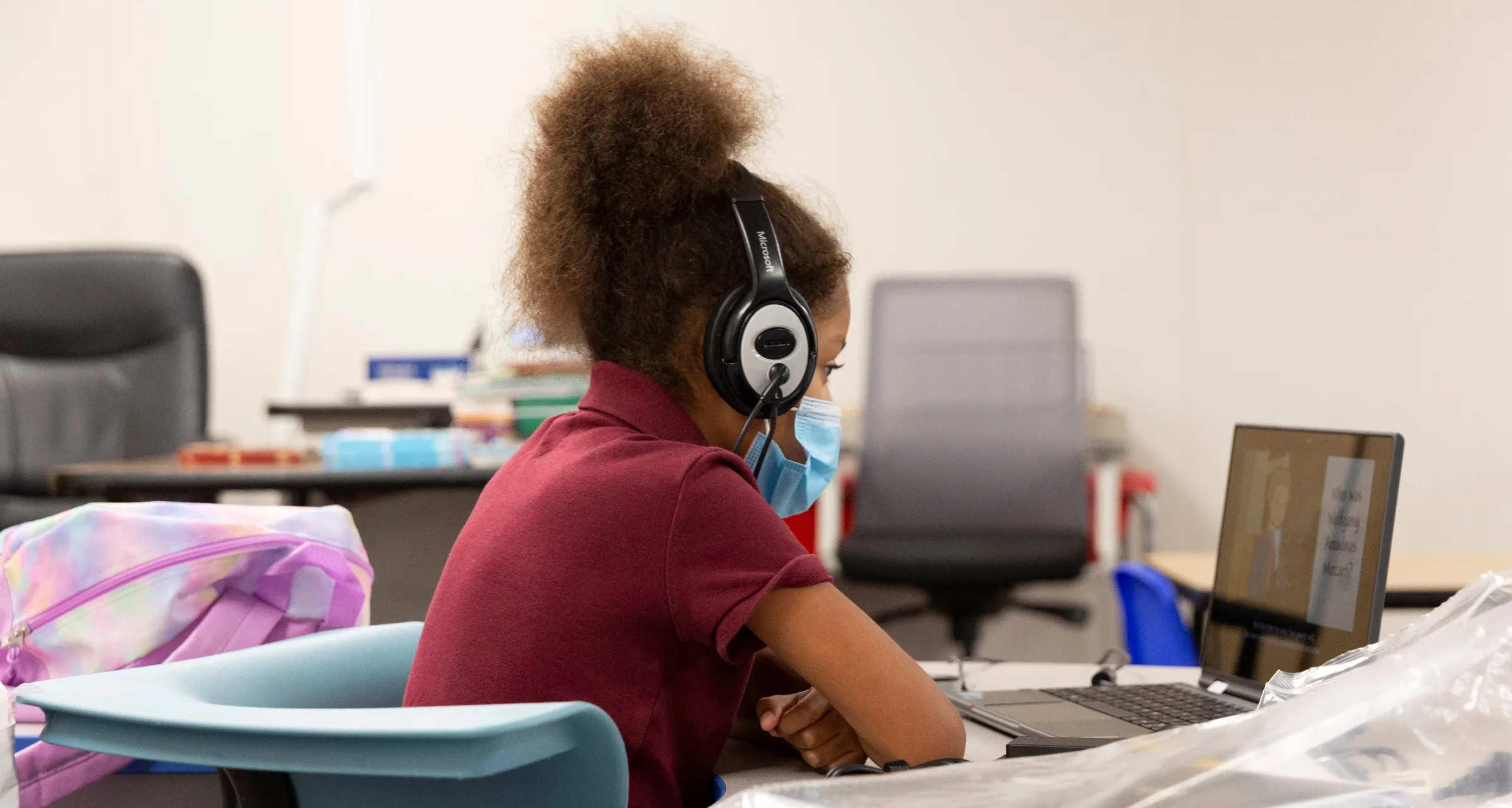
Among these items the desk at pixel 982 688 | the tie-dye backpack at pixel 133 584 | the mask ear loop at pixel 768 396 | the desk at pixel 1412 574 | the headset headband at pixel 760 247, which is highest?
the headset headband at pixel 760 247

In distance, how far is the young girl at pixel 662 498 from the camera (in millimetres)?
709

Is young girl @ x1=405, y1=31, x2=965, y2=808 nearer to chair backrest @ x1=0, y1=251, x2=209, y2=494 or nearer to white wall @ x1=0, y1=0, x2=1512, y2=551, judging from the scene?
chair backrest @ x1=0, y1=251, x2=209, y2=494

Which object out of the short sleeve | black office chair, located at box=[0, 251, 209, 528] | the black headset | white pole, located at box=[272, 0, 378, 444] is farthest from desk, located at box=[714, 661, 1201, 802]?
black office chair, located at box=[0, 251, 209, 528]

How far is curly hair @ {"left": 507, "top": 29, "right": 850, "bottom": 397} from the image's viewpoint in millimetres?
836

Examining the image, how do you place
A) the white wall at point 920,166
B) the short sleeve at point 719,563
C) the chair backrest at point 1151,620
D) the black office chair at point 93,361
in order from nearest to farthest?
1. the short sleeve at point 719,563
2. the chair backrest at point 1151,620
3. the black office chair at point 93,361
4. the white wall at point 920,166

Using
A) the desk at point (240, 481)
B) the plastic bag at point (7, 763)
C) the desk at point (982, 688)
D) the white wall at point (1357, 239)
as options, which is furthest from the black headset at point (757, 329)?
the white wall at point (1357, 239)

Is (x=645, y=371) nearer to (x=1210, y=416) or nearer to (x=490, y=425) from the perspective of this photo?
(x=490, y=425)

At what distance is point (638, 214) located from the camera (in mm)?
835

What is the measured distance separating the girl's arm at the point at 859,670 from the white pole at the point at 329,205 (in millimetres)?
2318

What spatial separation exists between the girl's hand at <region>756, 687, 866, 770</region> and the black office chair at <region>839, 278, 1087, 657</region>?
6.35 ft

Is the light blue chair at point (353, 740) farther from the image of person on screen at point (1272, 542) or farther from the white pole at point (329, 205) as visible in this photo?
the white pole at point (329, 205)

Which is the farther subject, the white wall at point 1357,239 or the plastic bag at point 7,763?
the white wall at point 1357,239

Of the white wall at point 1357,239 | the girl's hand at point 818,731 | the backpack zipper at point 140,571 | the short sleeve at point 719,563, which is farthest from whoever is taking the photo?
the white wall at point 1357,239

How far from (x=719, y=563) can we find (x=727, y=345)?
0.57 feet
